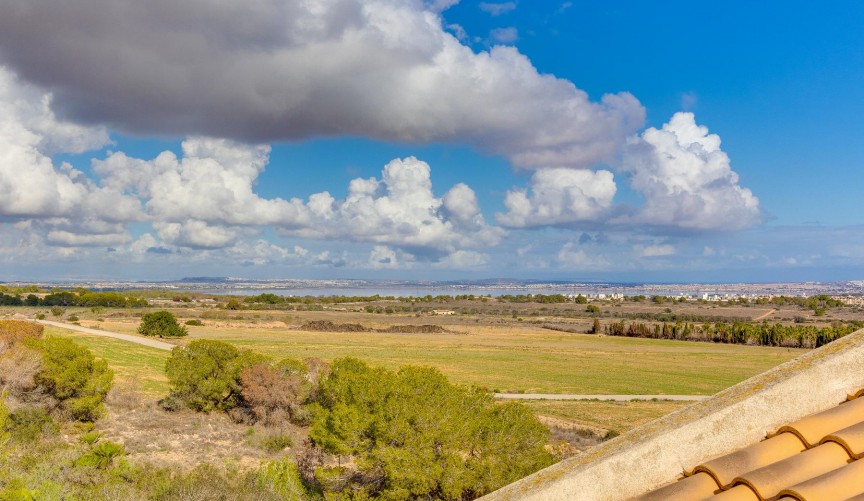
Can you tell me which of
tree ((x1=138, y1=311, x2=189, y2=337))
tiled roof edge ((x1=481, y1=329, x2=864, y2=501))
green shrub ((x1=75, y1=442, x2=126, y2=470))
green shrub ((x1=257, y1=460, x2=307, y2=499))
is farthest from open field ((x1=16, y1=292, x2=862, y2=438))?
tiled roof edge ((x1=481, y1=329, x2=864, y2=501))

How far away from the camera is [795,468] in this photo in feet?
9.99

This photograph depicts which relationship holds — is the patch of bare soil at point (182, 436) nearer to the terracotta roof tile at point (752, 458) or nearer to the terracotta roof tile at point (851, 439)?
the terracotta roof tile at point (752, 458)

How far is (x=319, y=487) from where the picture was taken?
2016cm

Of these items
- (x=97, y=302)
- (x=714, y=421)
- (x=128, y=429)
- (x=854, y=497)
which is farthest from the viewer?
(x=97, y=302)

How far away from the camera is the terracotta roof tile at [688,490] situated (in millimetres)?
3064

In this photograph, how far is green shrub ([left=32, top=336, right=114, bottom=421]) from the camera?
27.4m

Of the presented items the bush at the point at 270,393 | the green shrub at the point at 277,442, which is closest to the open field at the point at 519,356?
the bush at the point at 270,393

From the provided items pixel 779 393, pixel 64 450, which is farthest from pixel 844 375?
pixel 64 450

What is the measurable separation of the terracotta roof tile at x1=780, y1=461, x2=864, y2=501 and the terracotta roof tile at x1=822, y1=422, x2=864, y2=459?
0.48ft

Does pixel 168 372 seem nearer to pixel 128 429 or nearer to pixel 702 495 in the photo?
pixel 128 429

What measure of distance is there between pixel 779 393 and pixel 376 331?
10564 centimetres

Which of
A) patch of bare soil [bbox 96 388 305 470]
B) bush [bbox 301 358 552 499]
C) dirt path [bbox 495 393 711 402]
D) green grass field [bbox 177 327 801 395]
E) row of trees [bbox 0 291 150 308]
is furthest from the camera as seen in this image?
row of trees [bbox 0 291 150 308]

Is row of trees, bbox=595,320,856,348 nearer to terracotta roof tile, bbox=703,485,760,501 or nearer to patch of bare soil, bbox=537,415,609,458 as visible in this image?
patch of bare soil, bbox=537,415,609,458

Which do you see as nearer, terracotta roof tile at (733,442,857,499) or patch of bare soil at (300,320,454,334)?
terracotta roof tile at (733,442,857,499)
